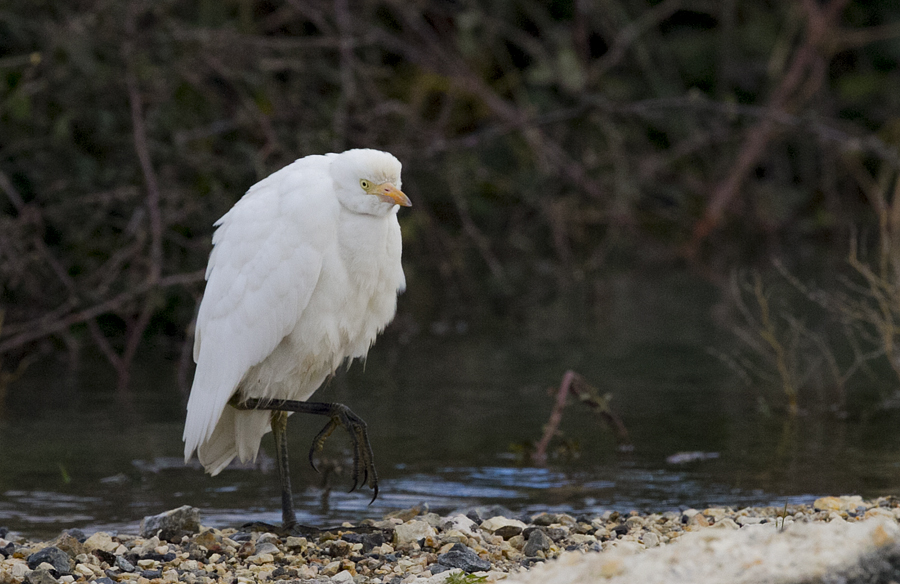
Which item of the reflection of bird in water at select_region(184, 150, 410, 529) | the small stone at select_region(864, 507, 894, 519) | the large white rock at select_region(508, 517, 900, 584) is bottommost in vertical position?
the small stone at select_region(864, 507, 894, 519)

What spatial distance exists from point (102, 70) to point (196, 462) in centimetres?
317

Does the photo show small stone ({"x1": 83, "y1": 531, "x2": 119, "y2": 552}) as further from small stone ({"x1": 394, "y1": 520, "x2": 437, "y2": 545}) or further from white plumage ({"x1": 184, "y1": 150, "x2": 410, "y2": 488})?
small stone ({"x1": 394, "y1": 520, "x2": 437, "y2": 545})

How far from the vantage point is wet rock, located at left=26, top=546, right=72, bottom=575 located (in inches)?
142

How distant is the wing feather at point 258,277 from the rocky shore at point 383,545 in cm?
48

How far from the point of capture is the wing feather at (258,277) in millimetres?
4258

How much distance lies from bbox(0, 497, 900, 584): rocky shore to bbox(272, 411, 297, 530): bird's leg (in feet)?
0.32

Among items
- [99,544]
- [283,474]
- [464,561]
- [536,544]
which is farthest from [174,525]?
[536,544]

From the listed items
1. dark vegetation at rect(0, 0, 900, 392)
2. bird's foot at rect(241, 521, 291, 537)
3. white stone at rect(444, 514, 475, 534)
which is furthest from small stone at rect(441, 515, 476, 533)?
dark vegetation at rect(0, 0, 900, 392)

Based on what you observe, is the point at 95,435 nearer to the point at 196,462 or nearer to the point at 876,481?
the point at 196,462

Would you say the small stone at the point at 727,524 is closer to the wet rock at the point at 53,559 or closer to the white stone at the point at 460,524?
the white stone at the point at 460,524

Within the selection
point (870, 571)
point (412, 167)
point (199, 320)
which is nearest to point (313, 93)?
point (412, 167)

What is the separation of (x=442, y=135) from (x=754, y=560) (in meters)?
7.55

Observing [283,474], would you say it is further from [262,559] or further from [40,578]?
[40,578]

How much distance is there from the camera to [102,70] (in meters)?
7.62
